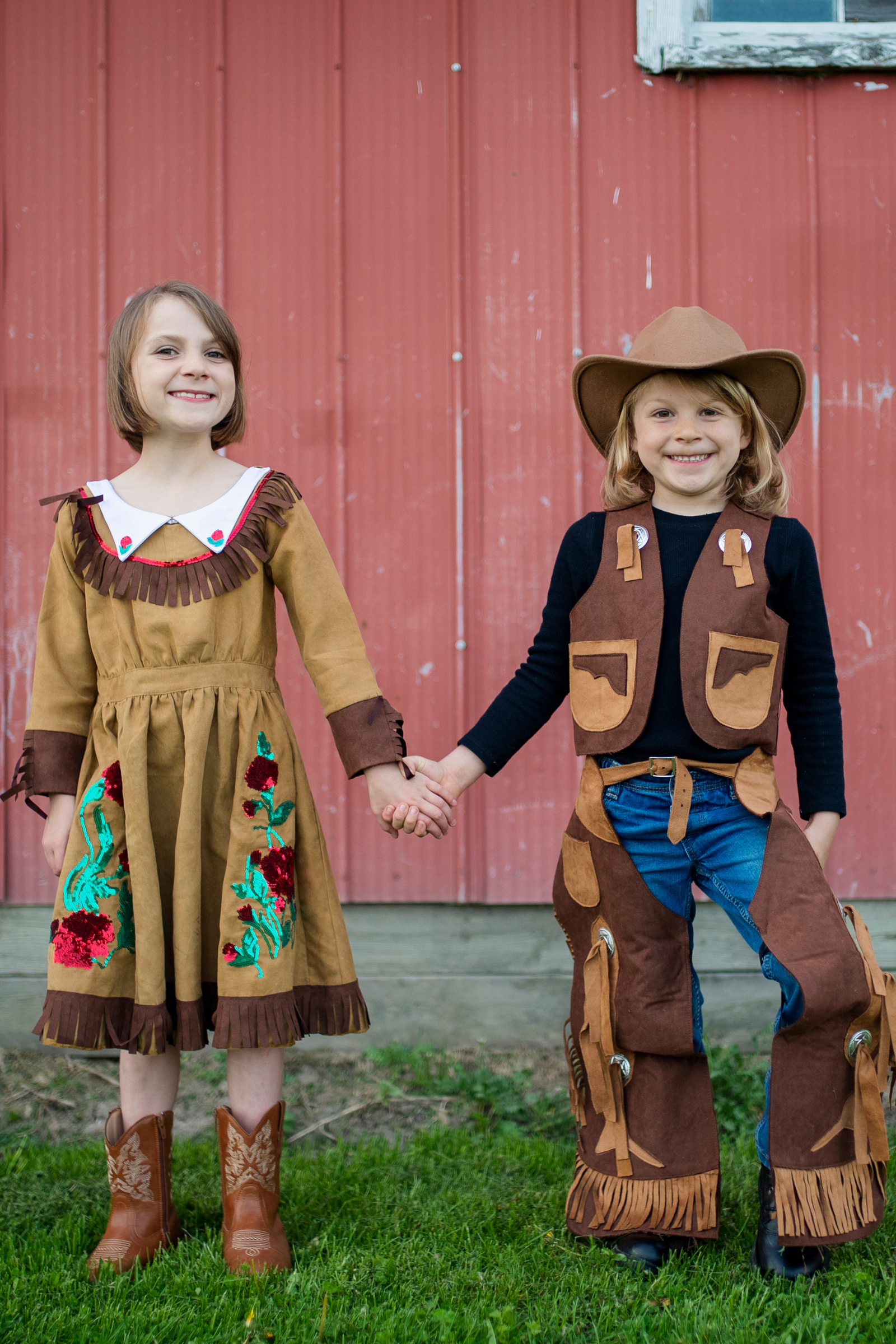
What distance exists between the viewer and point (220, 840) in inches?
74.1

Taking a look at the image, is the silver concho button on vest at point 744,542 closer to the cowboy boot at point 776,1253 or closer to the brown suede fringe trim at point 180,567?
the brown suede fringe trim at point 180,567

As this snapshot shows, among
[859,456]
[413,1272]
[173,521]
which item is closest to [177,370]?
[173,521]

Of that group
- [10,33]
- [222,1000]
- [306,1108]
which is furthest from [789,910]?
[10,33]

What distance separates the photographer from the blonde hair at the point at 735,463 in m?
1.95

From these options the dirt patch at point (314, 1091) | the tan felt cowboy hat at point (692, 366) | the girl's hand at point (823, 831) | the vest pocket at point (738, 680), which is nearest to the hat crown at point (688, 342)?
the tan felt cowboy hat at point (692, 366)

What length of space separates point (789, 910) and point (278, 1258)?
3.53 feet

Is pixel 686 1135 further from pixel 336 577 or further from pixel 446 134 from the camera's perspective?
pixel 446 134

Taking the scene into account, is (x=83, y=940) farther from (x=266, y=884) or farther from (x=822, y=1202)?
(x=822, y=1202)

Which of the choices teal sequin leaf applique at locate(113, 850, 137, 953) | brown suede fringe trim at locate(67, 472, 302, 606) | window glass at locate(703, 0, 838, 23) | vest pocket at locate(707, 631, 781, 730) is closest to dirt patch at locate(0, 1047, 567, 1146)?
teal sequin leaf applique at locate(113, 850, 137, 953)

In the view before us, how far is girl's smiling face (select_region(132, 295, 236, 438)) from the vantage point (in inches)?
75.4

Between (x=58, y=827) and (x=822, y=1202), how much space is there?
1481 mm

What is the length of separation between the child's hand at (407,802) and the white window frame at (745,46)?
2.15 metres

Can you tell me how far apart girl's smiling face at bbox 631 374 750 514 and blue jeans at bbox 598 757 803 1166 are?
0.52 metres

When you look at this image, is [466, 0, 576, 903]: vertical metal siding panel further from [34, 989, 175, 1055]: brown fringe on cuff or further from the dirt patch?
[34, 989, 175, 1055]: brown fringe on cuff
